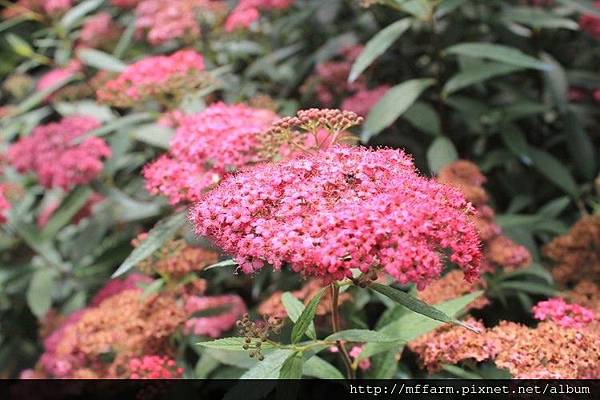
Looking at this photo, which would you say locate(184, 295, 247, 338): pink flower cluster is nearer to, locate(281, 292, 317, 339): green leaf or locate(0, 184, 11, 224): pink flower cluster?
locate(281, 292, 317, 339): green leaf

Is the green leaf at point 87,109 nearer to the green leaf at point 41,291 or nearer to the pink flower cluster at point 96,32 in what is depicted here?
the pink flower cluster at point 96,32

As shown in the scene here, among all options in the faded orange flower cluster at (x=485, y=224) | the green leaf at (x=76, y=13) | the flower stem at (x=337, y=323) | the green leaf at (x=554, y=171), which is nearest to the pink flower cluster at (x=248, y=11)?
the green leaf at (x=76, y=13)

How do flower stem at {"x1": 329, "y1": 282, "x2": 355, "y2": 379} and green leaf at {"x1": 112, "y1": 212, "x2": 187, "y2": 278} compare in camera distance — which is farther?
green leaf at {"x1": 112, "y1": 212, "x2": 187, "y2": 278}

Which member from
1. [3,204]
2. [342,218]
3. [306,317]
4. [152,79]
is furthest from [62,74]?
[342,218]

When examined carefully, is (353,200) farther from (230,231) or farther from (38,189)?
(38,189)

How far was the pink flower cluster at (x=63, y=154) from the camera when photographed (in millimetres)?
2973

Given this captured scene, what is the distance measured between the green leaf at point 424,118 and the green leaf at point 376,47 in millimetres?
395

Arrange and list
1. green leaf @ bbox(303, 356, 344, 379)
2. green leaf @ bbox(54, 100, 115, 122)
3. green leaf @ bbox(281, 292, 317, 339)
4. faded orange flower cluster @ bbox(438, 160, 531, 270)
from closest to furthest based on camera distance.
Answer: green leaf @ bbox(281, 292, 317, 339), green leaf @ bbox(303, 356, 344, 379), faded orange flower cluster @ bbox(438, 160, 531, 270), green leaf @ bbox(54, 100, 115, 122)

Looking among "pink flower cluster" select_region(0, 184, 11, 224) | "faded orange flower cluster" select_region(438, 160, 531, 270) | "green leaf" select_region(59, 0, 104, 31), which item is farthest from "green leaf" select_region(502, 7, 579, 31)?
"pink flower cluster" select_region(0, 184, 11, 224)

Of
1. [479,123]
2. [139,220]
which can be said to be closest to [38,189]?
[139,220]

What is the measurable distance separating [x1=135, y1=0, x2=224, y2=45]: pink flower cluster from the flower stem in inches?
75.2

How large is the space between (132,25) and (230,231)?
A: 2.57 metres

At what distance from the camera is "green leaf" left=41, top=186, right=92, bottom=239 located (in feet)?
10.4

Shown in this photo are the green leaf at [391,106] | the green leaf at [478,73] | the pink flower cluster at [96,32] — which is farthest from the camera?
the pink flower cluster at [96,32]
